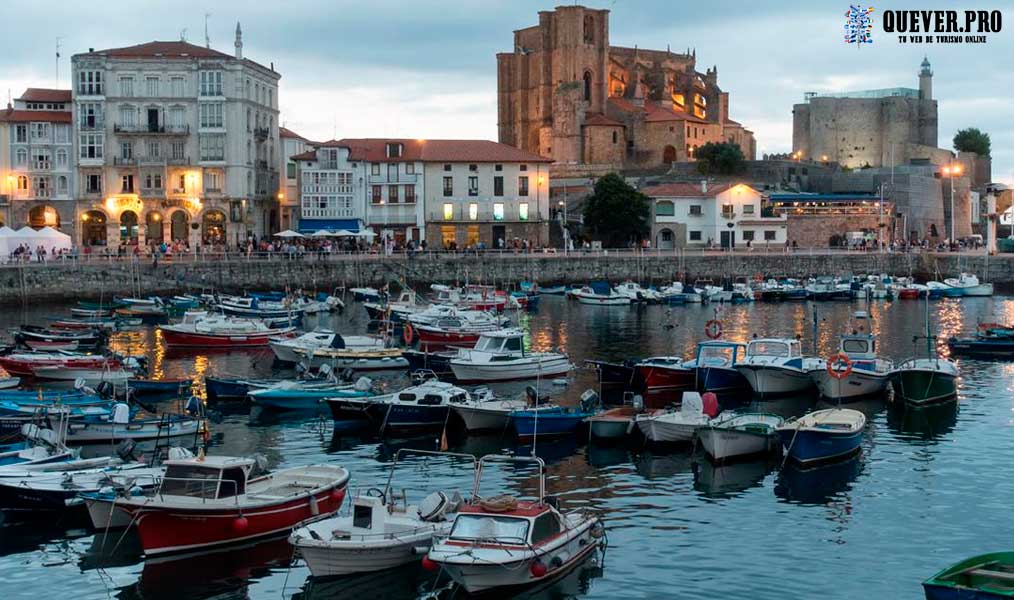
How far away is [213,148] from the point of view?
3659 inches

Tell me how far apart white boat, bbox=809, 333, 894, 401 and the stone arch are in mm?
64675

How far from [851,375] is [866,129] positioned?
108856mm

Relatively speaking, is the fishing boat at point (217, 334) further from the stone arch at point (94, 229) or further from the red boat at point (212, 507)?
the stone arch at point (94, 229)

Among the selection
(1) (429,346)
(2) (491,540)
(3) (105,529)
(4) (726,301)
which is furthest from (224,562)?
(4) (726,301)

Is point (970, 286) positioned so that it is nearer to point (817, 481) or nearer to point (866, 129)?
point (866, 129)

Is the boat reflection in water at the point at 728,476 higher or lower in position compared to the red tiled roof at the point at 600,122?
lower

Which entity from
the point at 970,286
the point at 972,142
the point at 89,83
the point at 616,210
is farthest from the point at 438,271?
the point at 972,142

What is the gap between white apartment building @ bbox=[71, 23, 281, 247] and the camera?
91500mm

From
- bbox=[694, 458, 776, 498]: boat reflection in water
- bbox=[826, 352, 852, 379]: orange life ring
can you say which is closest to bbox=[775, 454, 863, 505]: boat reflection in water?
bbox=[694, 458, 776, 498]: boat reflection in water

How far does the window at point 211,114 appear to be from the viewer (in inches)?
3647

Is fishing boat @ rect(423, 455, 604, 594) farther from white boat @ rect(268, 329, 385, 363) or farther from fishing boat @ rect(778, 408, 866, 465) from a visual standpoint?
white boat @ rect(268, 329, 385, 363)

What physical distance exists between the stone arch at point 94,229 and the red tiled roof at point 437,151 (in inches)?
698

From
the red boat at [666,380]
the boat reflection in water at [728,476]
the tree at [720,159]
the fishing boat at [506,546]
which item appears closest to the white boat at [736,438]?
the boat reflection in water at [728,476]

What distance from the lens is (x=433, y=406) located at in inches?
1430
